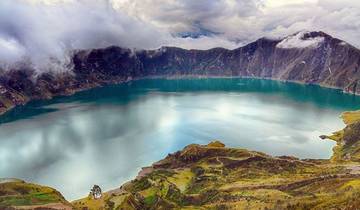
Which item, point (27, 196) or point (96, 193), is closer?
point (27, 196)

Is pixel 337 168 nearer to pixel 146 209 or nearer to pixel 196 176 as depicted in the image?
pixel 196 176

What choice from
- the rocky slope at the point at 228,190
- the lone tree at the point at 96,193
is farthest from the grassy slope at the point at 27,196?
the lone tree at the point at 96,193

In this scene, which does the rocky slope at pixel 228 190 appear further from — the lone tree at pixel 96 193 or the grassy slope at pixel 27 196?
the lone tree at pixel 96 193

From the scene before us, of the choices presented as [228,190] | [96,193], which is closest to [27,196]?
[96,193]

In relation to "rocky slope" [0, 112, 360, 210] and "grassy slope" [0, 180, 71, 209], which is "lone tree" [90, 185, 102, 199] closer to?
"rocky slope" [0, 112, 360, 210]

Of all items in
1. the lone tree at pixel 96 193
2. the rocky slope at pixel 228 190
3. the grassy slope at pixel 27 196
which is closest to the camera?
the rocky slope at pixel 228 190

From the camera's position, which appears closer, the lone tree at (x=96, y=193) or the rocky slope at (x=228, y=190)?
the rocky slope at (x=228, y=190)

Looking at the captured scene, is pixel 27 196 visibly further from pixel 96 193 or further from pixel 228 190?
pixel 228 190

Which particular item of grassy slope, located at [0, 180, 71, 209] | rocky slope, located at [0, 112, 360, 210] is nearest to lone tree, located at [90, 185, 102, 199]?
Answer: rocky slope, located at [0, 112, 360, 210]

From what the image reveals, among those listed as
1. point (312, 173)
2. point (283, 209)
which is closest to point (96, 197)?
point (283, 209)
